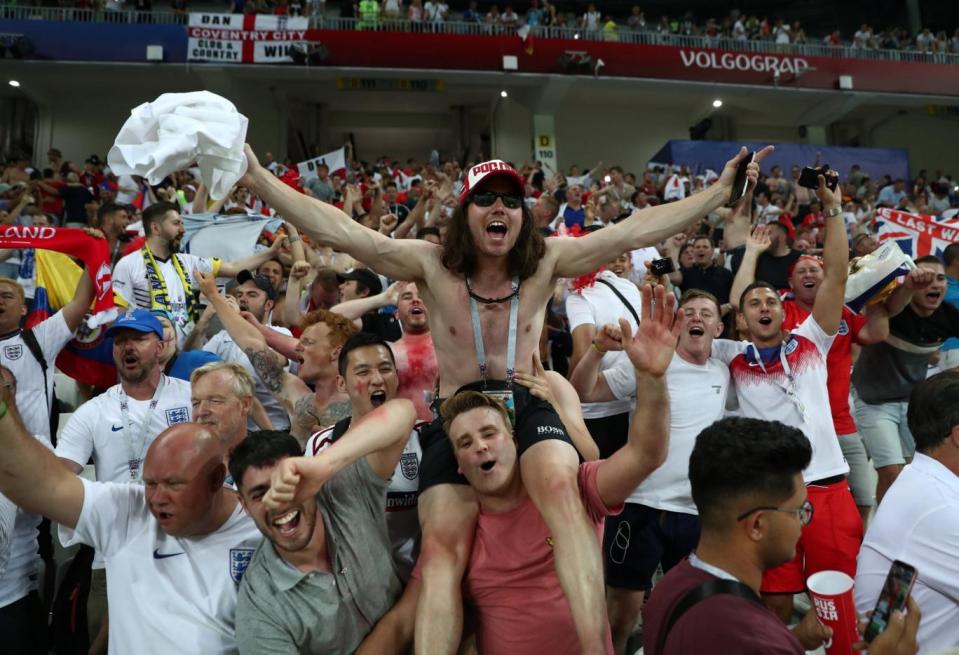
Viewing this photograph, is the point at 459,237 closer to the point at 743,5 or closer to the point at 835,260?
the point at 835,260

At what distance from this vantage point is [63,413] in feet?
19.9

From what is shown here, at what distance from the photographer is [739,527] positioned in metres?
2.01

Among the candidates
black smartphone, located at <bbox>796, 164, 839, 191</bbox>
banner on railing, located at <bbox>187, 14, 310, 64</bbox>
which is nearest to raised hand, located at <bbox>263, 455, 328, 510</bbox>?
black smartphone, located at <bbox>796, 164, 839, 191</bbox>

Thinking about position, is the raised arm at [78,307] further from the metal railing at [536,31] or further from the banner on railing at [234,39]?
the metal railing at [536,31]

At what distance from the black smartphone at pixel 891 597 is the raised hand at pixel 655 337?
2.95 feet

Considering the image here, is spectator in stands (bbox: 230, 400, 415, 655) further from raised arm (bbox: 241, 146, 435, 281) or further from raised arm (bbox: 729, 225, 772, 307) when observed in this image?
raised arm (bbox: 729, 225, 772, 307)

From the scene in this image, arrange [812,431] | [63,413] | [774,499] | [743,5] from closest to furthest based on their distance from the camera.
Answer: [774,499]
[812,431]
[63,413]
[743,5]

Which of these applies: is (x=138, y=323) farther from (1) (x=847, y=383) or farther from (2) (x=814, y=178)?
(1) (x=847, y=383)

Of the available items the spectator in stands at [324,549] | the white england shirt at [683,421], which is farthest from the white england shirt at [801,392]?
the spectator in stands at [324,549]

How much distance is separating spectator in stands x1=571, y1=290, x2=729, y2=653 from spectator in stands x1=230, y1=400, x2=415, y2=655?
1535mm

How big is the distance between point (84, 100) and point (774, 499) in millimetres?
23276

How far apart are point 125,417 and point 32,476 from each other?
57.7 inches

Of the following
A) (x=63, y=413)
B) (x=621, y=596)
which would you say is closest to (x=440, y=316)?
(x=621, y=596)

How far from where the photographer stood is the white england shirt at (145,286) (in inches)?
207
